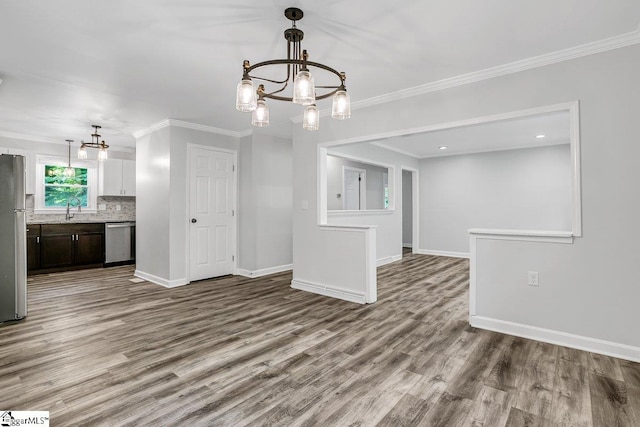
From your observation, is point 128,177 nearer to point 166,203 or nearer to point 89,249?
point 89,249

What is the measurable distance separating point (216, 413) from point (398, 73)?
10.1 feet

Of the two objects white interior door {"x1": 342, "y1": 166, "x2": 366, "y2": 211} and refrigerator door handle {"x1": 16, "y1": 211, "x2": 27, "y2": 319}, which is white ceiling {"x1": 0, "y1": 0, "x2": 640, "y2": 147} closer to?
refrigerator door handle {"x1": 16, "y1": 211, "x2": 27, "y2": 319}

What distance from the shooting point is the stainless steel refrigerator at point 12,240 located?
11.0ft

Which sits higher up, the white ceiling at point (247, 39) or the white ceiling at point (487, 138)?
the white ceiling at point (487, 138)

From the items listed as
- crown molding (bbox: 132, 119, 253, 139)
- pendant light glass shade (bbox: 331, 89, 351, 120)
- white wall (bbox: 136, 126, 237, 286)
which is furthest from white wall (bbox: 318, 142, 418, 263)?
pendant light glass shade (bbox: 331, 89, 351, 120)

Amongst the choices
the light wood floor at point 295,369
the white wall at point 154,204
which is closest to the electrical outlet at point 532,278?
the light wood floor at point 295,369

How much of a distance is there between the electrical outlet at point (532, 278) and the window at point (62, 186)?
7588mm

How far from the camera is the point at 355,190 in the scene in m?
8.34

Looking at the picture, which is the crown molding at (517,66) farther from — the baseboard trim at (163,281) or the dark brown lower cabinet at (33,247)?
the dark brown lower cabinet at (33,247)

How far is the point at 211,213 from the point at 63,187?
11.2 feet

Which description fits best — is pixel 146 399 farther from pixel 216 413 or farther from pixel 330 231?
pixel 330 231

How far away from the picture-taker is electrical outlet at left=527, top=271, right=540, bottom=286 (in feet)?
9.50

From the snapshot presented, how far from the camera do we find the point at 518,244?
9.85ft

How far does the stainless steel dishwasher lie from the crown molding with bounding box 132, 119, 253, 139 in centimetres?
198
